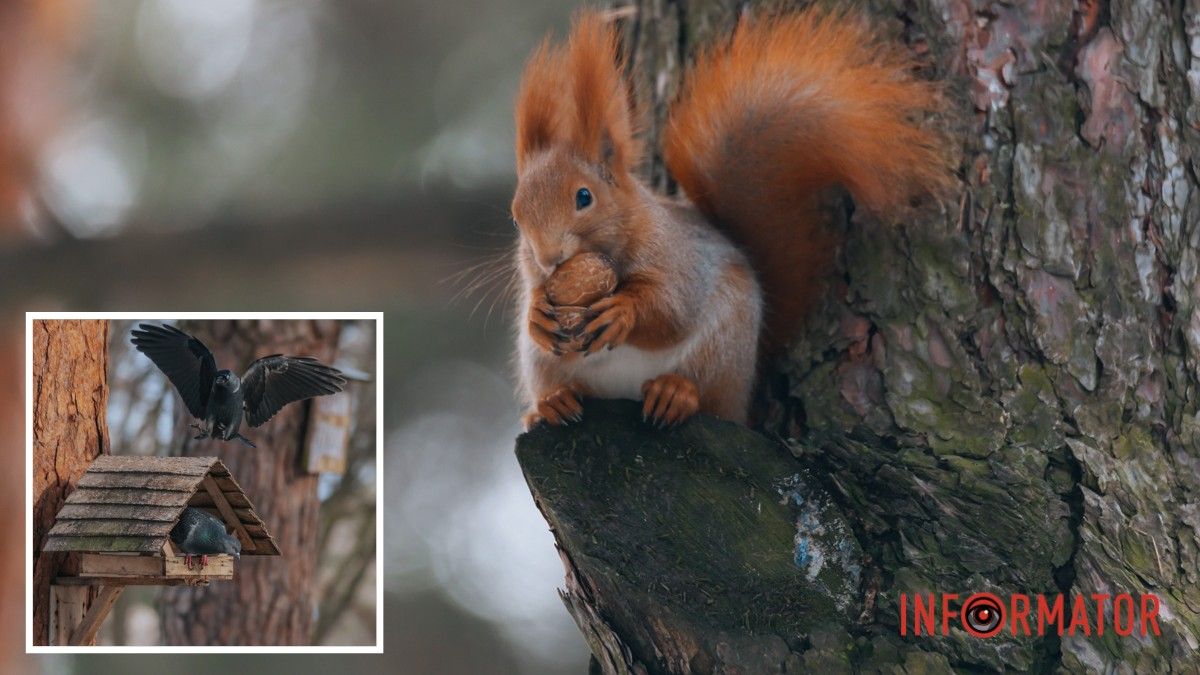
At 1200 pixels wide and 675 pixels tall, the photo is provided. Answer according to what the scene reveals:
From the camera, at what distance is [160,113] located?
2799mm

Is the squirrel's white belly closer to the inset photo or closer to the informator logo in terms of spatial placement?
the inset photo

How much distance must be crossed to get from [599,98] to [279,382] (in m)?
0.54

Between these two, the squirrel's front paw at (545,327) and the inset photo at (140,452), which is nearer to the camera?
the inset photo at (140,452)

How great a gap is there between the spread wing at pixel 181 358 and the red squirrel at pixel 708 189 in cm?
36

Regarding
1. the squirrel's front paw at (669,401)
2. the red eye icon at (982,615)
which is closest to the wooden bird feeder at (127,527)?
the squirrel's front paw at (669,401)

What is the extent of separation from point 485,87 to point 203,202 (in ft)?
2.18

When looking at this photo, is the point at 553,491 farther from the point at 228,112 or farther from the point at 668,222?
the point at 228,112

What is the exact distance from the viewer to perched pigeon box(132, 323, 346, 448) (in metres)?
1.22

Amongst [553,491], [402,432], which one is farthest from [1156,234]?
[402,432]

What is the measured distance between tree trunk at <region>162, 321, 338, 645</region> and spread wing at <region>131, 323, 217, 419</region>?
0.50m

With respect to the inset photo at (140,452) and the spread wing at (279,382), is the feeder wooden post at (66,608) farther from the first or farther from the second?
the spread wing at (279,382)

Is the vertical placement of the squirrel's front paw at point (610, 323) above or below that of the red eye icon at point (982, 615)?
above

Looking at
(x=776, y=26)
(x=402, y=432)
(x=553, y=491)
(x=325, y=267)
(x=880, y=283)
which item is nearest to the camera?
(x=553, y=491)

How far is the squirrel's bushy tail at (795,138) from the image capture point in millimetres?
1357
